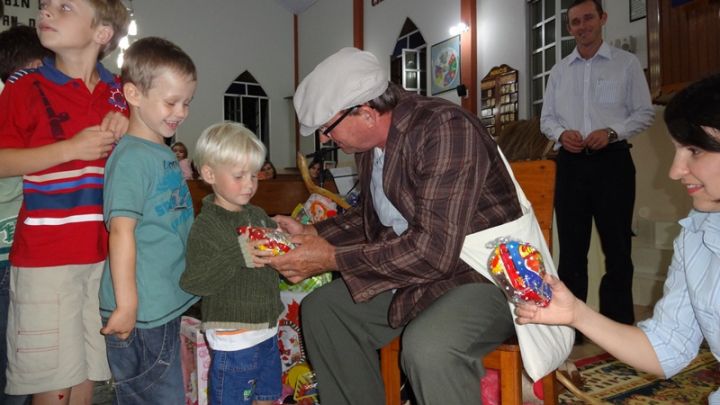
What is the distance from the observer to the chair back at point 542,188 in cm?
193

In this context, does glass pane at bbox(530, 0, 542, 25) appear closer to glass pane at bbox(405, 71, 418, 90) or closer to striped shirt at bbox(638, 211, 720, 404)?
glass pane at bbox(405, 71, 418, 90)

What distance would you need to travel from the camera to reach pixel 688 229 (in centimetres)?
129

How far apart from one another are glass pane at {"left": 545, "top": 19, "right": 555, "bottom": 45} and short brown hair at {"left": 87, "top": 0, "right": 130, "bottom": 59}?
687 centimetres

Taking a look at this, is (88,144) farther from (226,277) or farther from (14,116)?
(226,277)

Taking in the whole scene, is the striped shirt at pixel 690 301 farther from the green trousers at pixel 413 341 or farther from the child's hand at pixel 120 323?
the child's hand at pixel 120 323

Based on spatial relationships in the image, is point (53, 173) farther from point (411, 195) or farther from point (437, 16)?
point (437, 16)

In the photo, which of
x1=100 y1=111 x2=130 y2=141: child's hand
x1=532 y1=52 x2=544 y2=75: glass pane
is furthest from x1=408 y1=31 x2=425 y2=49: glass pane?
x1=100 y1=111 x2=130 y2=141: child's hand

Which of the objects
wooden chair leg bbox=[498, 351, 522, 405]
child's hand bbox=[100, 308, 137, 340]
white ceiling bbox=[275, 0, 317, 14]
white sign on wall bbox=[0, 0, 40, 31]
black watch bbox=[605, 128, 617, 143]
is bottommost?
wooden chair leg bbox=[498, 351, 522, 405]

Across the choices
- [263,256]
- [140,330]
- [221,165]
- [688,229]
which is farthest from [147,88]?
[688,229]

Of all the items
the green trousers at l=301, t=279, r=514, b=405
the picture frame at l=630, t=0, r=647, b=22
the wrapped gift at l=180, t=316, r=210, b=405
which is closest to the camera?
the green trousers at l=301, t=279, r=514, b=405

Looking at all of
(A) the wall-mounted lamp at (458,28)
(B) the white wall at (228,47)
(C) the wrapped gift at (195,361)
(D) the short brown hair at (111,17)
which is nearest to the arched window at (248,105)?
(B) the white wall at (228,47)

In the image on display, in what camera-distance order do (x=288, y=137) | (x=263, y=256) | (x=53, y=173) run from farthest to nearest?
(x=288, y=137), (x=263, y=256), (x=53, y=173)

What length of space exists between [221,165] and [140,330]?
22.9 inches

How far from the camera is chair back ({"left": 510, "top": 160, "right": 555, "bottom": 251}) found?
193 centimetres
